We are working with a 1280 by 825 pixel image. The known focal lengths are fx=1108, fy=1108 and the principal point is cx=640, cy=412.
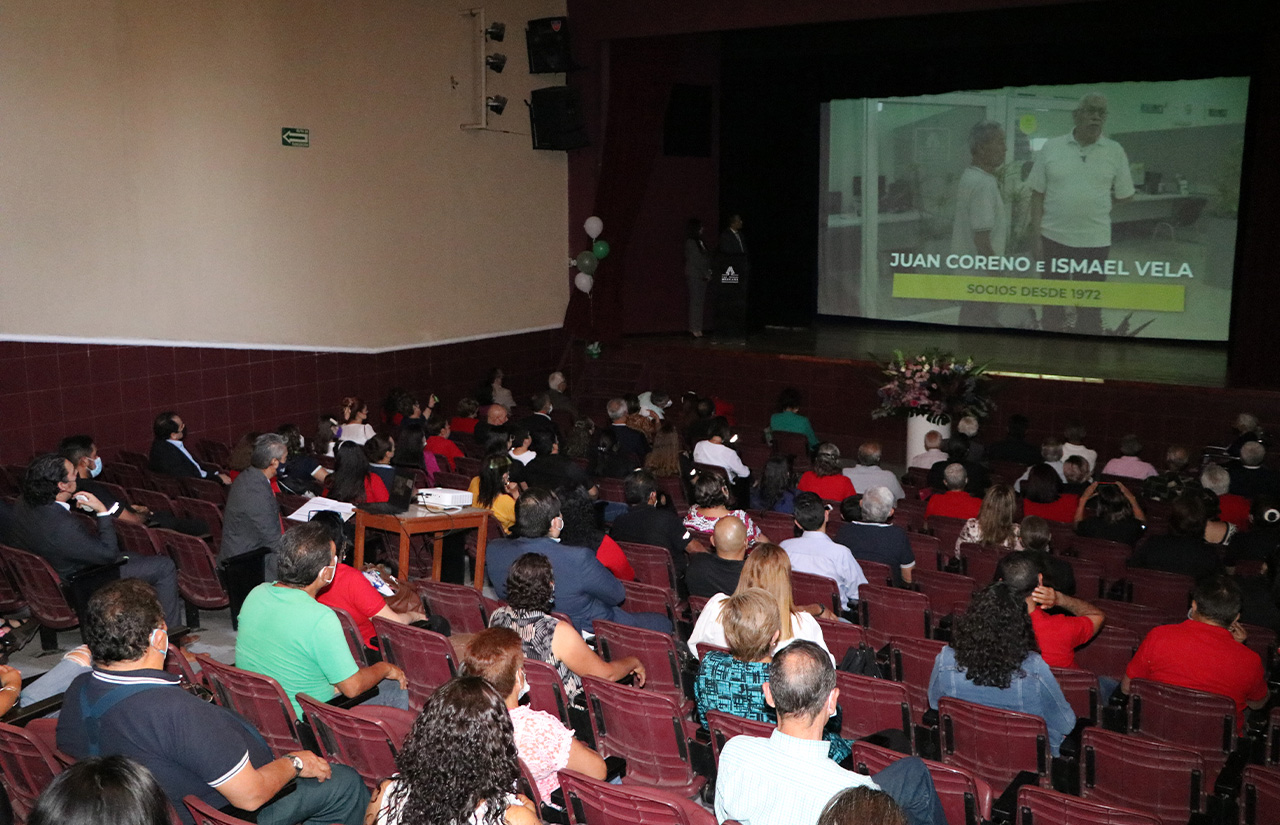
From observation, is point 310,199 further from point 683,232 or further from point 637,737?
point 637,737

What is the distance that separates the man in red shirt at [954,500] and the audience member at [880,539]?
1243mm

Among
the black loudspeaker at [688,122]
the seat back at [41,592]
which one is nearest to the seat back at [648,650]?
the seat back at [41,592]

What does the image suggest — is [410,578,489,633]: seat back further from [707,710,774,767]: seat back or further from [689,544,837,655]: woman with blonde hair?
[707,710,774,767]: seat back

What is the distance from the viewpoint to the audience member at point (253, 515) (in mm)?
6141

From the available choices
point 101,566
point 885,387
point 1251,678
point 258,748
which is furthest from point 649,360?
point 258,748

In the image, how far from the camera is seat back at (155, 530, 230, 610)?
610cm

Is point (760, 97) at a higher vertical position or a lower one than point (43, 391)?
higher

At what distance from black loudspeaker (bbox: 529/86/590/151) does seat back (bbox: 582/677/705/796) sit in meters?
10.7

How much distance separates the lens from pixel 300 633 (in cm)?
391

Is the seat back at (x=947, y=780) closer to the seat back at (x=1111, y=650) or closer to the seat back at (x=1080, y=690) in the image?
the seat back at (x=1080, y=690)

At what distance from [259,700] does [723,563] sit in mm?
2162

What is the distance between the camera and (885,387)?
454 inches

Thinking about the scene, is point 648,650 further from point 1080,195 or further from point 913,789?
point 1080,195

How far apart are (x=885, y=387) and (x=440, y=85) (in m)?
5.97
